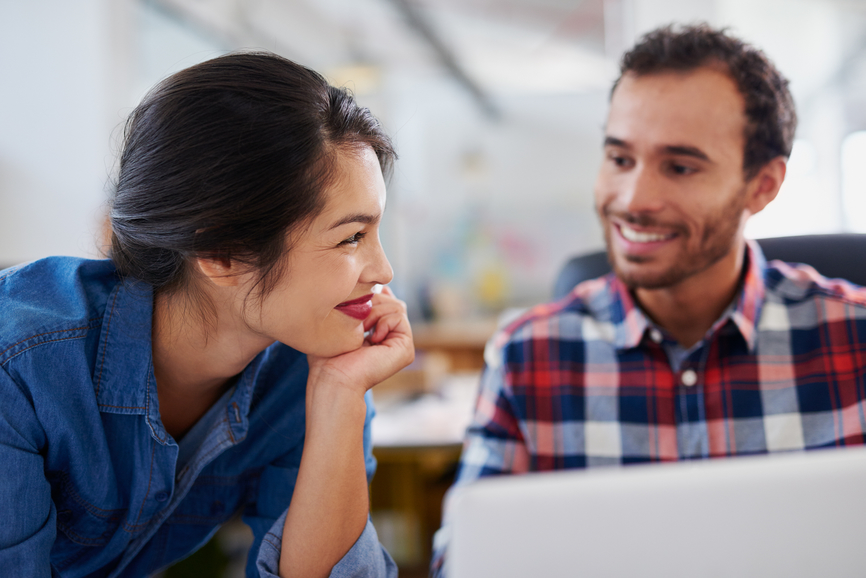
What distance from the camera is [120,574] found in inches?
35.4

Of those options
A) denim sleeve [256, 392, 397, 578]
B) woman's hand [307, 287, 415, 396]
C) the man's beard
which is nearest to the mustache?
the man's beard

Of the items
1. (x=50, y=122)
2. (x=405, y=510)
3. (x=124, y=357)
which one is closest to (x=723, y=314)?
(x=124, y=357)

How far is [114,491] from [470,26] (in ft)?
10.7

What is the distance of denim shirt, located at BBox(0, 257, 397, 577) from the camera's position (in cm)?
71

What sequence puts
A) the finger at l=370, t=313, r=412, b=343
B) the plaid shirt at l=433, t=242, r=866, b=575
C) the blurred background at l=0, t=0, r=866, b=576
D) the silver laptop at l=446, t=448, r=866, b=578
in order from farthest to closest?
the blurred background at l=0, t=0, r=866, b=576
the plaid shirt at l=433, t=242, r=866, b=575
the finger at l=370, t=313, r=412, b=343
the silver laptop at l=446, t=448, r=866, b=578

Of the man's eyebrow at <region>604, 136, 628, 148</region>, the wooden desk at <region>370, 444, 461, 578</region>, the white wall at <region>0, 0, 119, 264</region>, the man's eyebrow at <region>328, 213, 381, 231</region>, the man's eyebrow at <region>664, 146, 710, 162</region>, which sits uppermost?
the white wall at <region>0, 0, 119, 264</region>

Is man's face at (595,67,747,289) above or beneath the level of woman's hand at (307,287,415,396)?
above

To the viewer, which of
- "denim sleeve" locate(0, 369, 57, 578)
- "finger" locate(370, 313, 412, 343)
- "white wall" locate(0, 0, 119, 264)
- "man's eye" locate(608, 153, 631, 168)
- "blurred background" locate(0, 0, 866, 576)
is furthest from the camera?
"white wall" locate(0, 0, 119, 264)

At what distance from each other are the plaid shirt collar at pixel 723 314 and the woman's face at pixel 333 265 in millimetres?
521

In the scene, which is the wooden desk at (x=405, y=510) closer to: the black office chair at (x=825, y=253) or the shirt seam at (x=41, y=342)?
the black office chair at (x=825, y=253)

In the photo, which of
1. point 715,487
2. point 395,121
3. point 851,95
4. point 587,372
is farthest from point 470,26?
point 715,487

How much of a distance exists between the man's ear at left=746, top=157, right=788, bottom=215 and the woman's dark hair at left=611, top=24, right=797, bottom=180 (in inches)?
0.6

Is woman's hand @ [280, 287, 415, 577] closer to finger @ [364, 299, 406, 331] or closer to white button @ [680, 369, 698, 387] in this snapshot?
finger @ [364, 299, 406, 331]

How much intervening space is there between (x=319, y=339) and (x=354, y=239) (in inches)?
5.4
